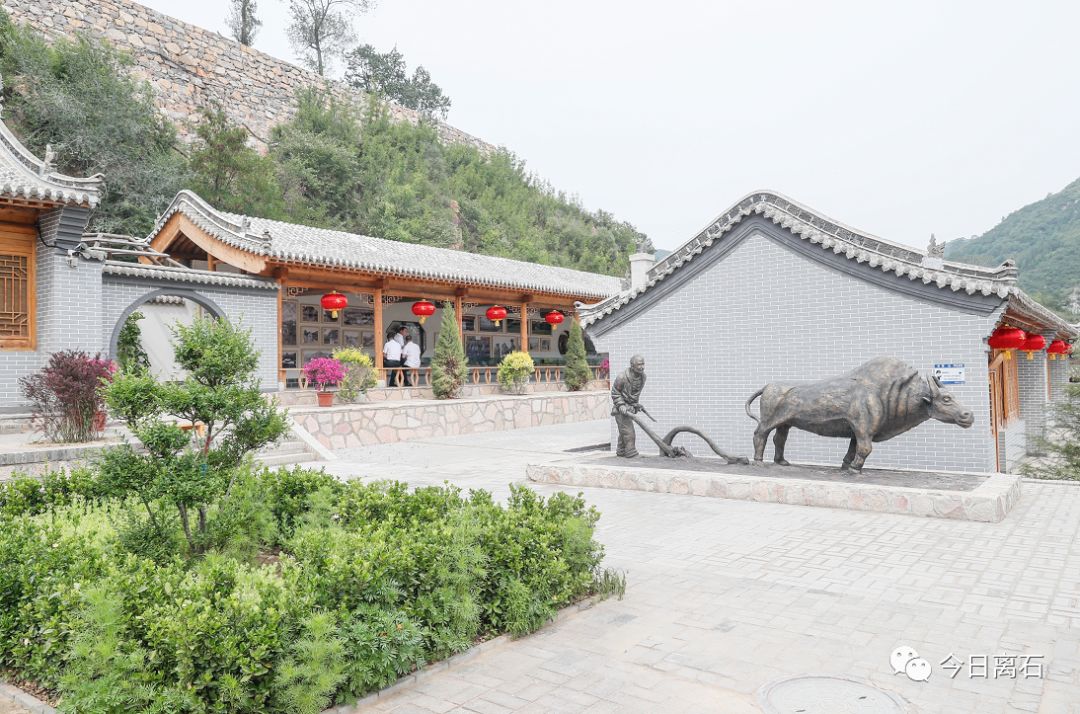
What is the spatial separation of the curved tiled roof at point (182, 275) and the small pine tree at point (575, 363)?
847 centimetres

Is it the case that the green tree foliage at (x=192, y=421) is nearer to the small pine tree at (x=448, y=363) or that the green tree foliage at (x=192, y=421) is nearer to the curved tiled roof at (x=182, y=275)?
the curved tiled roof at (x=182, y=275)

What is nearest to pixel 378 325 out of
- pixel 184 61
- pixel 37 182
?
pixel 37 182

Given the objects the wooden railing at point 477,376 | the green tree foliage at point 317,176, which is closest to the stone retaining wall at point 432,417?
the wooden railing at point 477,376

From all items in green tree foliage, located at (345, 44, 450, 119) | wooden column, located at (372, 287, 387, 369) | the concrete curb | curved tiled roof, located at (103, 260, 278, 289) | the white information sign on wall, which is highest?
green tree foliage, located at (345, 44, 450, 119)

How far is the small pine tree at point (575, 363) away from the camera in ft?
65.8

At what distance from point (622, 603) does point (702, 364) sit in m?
6.34

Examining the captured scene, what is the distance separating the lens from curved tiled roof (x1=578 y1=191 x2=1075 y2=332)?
8195mm

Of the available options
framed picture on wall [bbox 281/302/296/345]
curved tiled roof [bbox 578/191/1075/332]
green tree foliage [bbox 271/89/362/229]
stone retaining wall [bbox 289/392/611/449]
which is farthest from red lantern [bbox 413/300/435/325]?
green tree foliage [bbox 271/89/362/229]

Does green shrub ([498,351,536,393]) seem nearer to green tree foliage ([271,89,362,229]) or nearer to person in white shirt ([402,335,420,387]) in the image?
person in white shirt ([402,335,420,387])

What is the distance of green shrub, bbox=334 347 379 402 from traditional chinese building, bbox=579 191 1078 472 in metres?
5.30

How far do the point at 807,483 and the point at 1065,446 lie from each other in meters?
6.03

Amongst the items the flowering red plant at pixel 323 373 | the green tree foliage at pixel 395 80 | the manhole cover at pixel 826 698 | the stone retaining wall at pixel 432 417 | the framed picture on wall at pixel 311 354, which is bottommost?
the manhole cover at pixel 826 698

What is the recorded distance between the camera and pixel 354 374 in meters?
14.4

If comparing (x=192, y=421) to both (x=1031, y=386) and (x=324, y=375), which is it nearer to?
(x=324, y=375)
